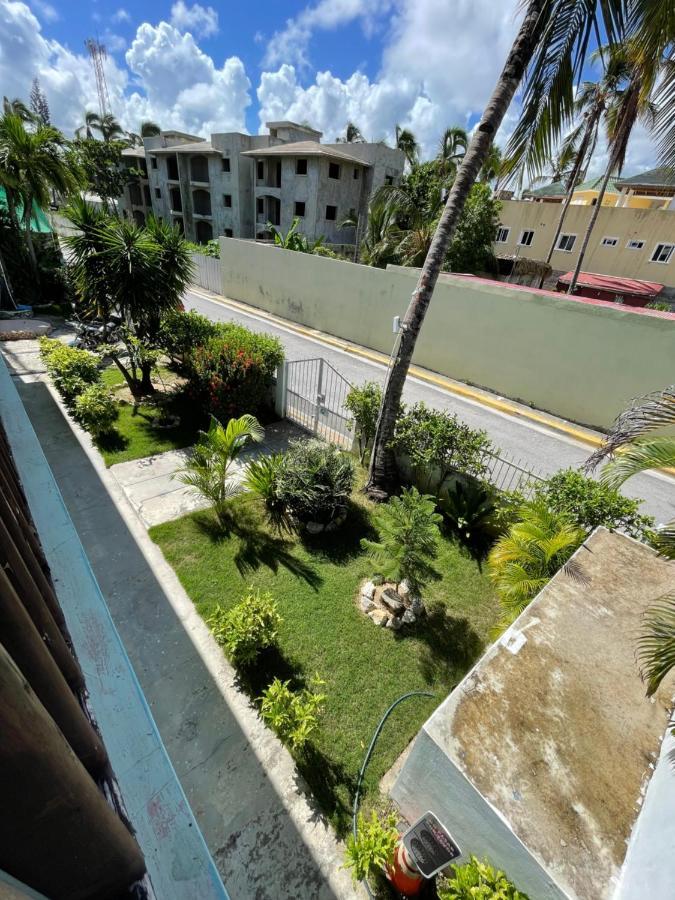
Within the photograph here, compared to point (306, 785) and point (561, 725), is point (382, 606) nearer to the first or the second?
point (306, 785)

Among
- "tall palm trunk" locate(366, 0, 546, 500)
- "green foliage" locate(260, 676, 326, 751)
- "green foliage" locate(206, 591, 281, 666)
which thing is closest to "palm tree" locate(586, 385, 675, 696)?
"green foliage" locate(260, 676, 326, 751)

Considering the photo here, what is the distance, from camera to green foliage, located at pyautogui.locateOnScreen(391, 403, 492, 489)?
20.8ft

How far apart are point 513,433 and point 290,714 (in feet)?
27.0

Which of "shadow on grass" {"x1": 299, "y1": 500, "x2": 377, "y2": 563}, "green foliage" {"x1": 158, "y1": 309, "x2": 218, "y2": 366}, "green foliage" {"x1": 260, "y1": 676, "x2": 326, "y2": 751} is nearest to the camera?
"green foliage" {"x1": 260, "y1": 676, "x2": 326, "y2": 751}

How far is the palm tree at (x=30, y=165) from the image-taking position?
1225 centimetres

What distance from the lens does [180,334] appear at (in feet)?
29.8

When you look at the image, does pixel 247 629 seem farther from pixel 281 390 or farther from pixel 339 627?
pixel 281 390

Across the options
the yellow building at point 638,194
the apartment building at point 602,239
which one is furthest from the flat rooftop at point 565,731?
the yellow building at point 638,194

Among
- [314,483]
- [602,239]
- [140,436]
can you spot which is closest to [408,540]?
[314,483]

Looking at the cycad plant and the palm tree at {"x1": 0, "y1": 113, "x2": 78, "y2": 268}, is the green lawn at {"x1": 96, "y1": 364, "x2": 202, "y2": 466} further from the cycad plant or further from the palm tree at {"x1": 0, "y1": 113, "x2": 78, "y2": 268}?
the palm tree at {"x1": 0, "y1": 113, "x2": 78, "y2": 268}

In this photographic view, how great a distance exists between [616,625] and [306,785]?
3236 mm

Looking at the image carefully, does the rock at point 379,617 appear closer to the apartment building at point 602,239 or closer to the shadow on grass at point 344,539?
the shadow on grass at point 344,539

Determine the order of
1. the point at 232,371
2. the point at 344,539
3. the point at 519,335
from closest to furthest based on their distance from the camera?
the point at 344,539, the point at 232,371, the point at 519,335

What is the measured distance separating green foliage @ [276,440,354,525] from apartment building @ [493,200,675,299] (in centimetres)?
2481
